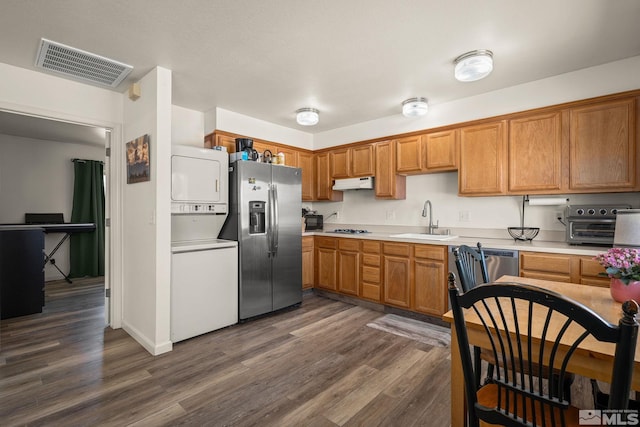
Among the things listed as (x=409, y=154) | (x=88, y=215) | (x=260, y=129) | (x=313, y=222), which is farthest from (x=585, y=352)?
(x=88, y=215)

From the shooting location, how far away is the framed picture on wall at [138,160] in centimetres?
283

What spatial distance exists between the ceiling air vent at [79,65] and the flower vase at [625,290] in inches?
146

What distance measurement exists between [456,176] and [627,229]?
5.49ft

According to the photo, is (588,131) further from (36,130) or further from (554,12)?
(36,130)

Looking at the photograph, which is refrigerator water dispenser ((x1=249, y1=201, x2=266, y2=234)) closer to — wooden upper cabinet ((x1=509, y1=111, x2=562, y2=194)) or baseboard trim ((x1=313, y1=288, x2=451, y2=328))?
baseboard trim ((x1=313, y1=288, x2=451, y2=328))

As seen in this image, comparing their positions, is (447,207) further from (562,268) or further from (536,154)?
(562,268)

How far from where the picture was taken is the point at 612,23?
2.17 meters

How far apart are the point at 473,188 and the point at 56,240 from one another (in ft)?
21.8

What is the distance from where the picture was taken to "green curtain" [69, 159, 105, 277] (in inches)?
222

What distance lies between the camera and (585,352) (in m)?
1.04

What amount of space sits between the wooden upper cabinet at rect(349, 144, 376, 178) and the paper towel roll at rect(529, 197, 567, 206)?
1.88 m

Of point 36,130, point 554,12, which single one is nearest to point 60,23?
point 554,12

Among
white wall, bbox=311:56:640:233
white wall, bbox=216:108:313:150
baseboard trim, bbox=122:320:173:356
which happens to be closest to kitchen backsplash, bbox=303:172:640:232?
white wall, bbox=311:56:640:233

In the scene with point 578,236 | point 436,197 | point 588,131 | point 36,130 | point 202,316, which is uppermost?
point 36,130
